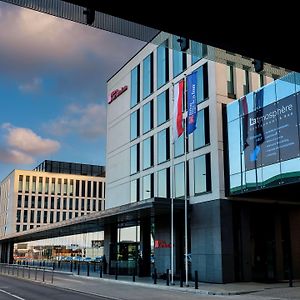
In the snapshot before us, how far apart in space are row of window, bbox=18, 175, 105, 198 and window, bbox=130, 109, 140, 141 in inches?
3195

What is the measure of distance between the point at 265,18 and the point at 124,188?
38.4 meters

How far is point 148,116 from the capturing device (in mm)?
42781

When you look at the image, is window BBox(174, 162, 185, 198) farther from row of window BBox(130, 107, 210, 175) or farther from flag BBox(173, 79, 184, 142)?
flag BBox(173, 79, 184, 142)

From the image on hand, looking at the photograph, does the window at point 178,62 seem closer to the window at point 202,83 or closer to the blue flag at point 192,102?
the window at point 202,83

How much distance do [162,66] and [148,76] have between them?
2892 millimetres

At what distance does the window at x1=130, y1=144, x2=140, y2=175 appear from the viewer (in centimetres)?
4407

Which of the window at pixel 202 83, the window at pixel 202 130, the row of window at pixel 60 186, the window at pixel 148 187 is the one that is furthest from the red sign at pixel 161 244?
the row of window at pixel 60 186

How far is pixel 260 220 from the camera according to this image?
33844mm

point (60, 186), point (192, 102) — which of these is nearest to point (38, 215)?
point (60, 186)

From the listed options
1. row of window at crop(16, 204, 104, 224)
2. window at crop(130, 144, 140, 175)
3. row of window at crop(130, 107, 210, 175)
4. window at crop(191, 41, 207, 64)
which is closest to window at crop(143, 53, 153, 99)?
row of window at crop(130, 107, 210, 175)

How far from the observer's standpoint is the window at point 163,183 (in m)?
38.4

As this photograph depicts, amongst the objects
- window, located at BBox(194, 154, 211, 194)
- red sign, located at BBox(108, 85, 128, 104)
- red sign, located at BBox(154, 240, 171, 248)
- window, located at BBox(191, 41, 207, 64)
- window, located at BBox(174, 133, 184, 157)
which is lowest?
red sign, located at BBox(154, 240, 171, 248)

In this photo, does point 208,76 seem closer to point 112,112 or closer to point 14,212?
point 112,112

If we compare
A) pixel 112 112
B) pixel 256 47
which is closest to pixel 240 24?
pixel 256 47
